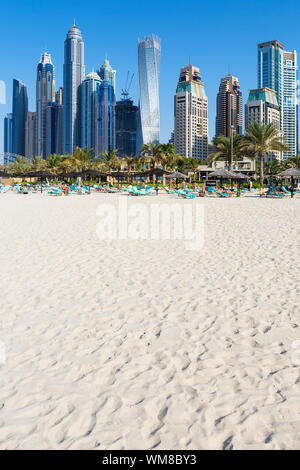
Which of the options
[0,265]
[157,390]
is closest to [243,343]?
[157,390]

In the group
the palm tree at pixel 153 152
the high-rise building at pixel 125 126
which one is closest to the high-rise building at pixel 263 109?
the high-rise building at pixel 125 126

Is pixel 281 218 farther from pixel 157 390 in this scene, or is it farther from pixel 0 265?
pixel 157 390

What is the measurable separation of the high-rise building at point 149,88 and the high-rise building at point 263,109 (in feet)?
158

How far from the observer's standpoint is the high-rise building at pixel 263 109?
129 m

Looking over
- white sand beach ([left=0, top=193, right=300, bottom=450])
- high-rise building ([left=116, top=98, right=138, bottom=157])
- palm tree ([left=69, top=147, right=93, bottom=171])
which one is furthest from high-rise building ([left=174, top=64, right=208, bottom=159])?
white sand beach ([left=0, top=193, right=300, bottom=450])

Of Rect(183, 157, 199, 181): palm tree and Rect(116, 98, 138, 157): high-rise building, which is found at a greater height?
Rect(116, 98, 138, 157): high-rise building

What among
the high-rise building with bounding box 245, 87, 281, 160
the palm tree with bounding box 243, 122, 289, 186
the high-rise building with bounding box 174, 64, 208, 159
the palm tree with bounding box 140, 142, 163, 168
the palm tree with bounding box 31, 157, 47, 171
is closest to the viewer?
the palm tree with bounding box 243, 122, 289, 186

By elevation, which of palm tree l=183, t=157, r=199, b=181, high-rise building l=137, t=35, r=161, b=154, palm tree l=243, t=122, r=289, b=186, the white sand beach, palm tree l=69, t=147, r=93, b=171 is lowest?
the white sand beach

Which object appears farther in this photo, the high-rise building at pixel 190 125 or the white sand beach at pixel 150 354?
the high-rise building at pixel 190 125

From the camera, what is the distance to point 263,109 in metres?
130

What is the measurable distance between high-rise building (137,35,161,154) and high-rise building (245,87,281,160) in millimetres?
48196

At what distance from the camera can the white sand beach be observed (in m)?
2.36

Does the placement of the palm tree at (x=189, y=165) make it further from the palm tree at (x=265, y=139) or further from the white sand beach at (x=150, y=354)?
the white sand beach at (x=150, y=354)

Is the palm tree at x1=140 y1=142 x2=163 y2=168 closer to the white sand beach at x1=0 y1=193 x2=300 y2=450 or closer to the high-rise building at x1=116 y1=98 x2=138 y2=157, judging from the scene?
the white sand beach at x1=0 y1=193 x2=300 y2=450
